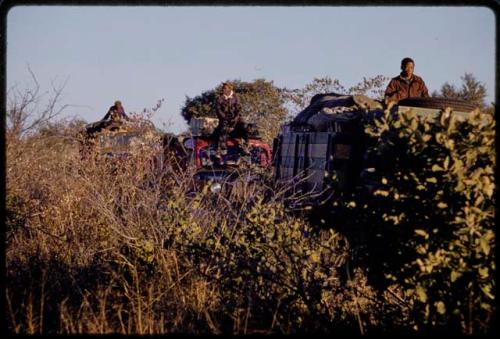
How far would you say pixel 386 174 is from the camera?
488 centimetres

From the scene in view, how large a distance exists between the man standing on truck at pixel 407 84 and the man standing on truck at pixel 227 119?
3.81 meters

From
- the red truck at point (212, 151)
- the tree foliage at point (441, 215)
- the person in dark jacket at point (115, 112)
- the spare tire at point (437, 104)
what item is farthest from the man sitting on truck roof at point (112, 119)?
the tree foliage at point (441, 215)

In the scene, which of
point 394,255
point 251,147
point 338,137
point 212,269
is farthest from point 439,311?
point 251,147

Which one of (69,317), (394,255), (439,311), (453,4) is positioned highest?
(453,4)

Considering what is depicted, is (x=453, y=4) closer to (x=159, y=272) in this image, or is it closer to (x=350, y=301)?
(x=350, y=301)

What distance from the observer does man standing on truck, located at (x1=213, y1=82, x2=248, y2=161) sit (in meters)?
13.3

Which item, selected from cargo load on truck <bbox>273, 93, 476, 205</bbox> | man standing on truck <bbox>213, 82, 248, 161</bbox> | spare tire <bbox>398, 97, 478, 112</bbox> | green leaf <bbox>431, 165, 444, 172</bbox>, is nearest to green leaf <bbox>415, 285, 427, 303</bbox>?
green leaf <bbox>431, 165, 444, 172</bbox>

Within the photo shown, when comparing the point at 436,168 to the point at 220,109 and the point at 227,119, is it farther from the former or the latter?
the point at 220,109

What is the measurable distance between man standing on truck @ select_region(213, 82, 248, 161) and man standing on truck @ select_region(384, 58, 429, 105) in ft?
12.5

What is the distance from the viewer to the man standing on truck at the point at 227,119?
13320 millimetres

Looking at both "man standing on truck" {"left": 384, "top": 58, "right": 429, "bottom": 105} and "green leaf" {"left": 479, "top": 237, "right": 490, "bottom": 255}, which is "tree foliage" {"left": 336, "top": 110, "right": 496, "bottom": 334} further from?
"man standing on truck" {"left": 384, "top": 58, "right": 429, "bottom": 105}

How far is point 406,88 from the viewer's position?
33.3 feet

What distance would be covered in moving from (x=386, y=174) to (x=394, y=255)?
59cm

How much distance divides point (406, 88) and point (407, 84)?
8cm
